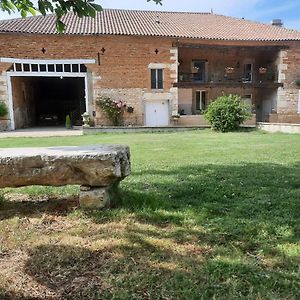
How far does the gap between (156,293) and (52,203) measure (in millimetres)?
2410

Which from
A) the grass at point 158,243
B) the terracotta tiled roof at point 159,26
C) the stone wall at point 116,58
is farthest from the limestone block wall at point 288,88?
the grass at point 158,243

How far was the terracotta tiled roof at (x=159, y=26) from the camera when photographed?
22.2m

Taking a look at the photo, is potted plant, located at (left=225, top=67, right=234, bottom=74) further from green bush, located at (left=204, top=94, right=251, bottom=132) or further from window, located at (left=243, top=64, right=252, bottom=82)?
green bush, located at (left=204, top=94, right=251, bottom=132)

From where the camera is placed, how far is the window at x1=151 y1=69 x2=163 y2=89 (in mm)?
23495

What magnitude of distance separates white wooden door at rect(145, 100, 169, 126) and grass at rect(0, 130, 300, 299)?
1865 centimetres

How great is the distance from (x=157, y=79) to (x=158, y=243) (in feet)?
70.5

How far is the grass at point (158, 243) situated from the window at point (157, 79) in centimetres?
1904

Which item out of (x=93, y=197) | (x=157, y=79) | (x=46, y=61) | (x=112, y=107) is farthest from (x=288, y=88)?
(x=93, y=197)

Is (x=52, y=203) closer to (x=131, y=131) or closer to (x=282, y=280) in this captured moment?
(x=282, y=280)

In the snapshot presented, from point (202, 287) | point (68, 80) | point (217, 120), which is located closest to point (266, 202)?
point (202, 287)

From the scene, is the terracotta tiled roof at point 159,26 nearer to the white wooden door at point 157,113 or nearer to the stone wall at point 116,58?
the stone wall at point 116,58

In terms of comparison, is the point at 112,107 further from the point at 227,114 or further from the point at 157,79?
the point at 227,114

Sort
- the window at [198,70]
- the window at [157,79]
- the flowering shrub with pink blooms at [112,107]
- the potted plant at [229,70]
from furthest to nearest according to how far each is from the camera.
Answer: the potted plant at [229,70] → the window at [198,70] → the window at [157,79] → the flowering shrub with pink blooms at [112,107]

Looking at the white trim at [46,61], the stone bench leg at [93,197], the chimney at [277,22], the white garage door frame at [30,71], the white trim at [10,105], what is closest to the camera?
the stone bench leg at [93,197]
